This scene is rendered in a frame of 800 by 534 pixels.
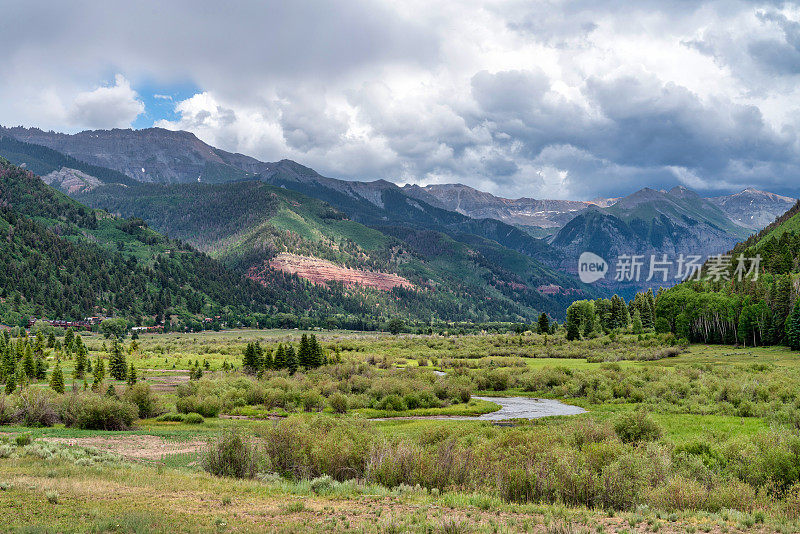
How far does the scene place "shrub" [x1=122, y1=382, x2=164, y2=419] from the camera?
173 ft

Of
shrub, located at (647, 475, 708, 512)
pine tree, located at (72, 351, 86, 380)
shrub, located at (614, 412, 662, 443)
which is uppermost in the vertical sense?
Answer: shrub, located at (647, 475, 708, 512)

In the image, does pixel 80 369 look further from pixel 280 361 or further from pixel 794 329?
pixel 794 329

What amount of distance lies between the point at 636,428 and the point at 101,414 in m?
44.3

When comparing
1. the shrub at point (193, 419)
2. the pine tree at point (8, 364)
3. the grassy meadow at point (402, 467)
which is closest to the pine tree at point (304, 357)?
the grassy meadow at point (402, 467)

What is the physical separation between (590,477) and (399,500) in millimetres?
8738

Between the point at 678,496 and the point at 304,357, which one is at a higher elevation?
the point at 678,496

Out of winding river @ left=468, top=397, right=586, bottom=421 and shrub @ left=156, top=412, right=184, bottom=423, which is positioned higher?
shrub @ left=156, top=412, right=184, bottom=423

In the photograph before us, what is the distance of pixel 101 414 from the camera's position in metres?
47.0

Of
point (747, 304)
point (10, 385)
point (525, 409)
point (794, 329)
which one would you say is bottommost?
point (525, 409)

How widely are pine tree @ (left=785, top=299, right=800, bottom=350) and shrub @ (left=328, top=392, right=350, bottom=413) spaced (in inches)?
3069

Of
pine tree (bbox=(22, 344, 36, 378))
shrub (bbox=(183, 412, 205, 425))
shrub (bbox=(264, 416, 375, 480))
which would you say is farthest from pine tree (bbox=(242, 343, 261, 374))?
shrub (bbox=(264, 416, 375, 480))

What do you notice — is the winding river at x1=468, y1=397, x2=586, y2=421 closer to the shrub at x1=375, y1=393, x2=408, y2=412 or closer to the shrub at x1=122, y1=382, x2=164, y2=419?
the shrub at x1=375, y1=393, x2=408, y2=412

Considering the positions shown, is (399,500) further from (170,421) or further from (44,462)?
(170,421)

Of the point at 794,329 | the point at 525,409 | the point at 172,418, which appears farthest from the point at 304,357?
the point at 794,329
